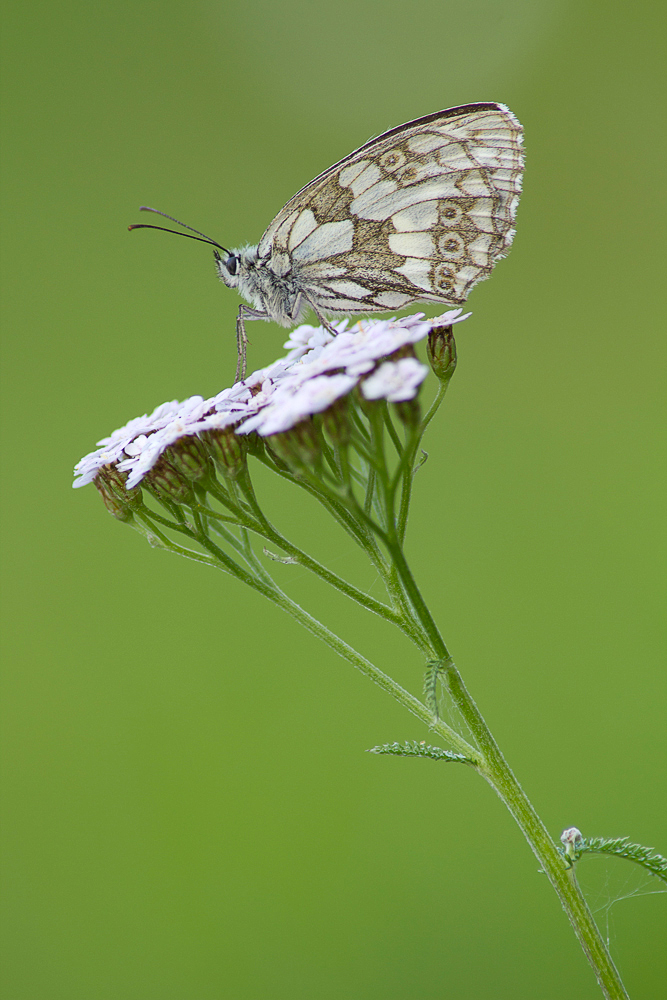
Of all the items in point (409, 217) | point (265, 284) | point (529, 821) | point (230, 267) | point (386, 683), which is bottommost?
point (529, 821)

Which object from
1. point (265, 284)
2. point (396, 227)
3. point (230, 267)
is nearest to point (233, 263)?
point (230, 267)

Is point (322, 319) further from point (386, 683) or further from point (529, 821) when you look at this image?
point (529, 821)

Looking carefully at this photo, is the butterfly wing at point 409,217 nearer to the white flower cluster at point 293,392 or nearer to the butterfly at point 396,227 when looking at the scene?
the butterfly at point 396,227

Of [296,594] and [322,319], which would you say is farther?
[296,594]

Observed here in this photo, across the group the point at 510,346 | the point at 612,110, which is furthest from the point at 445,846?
the point at 612,110

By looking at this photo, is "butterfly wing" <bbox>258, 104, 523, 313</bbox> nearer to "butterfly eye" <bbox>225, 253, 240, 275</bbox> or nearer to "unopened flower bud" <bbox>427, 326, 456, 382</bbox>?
"butterfly eye" <bbox>225, 253, 240, 275</bbox>

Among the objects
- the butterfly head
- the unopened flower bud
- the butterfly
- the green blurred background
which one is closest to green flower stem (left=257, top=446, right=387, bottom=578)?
the unopened flower bud
